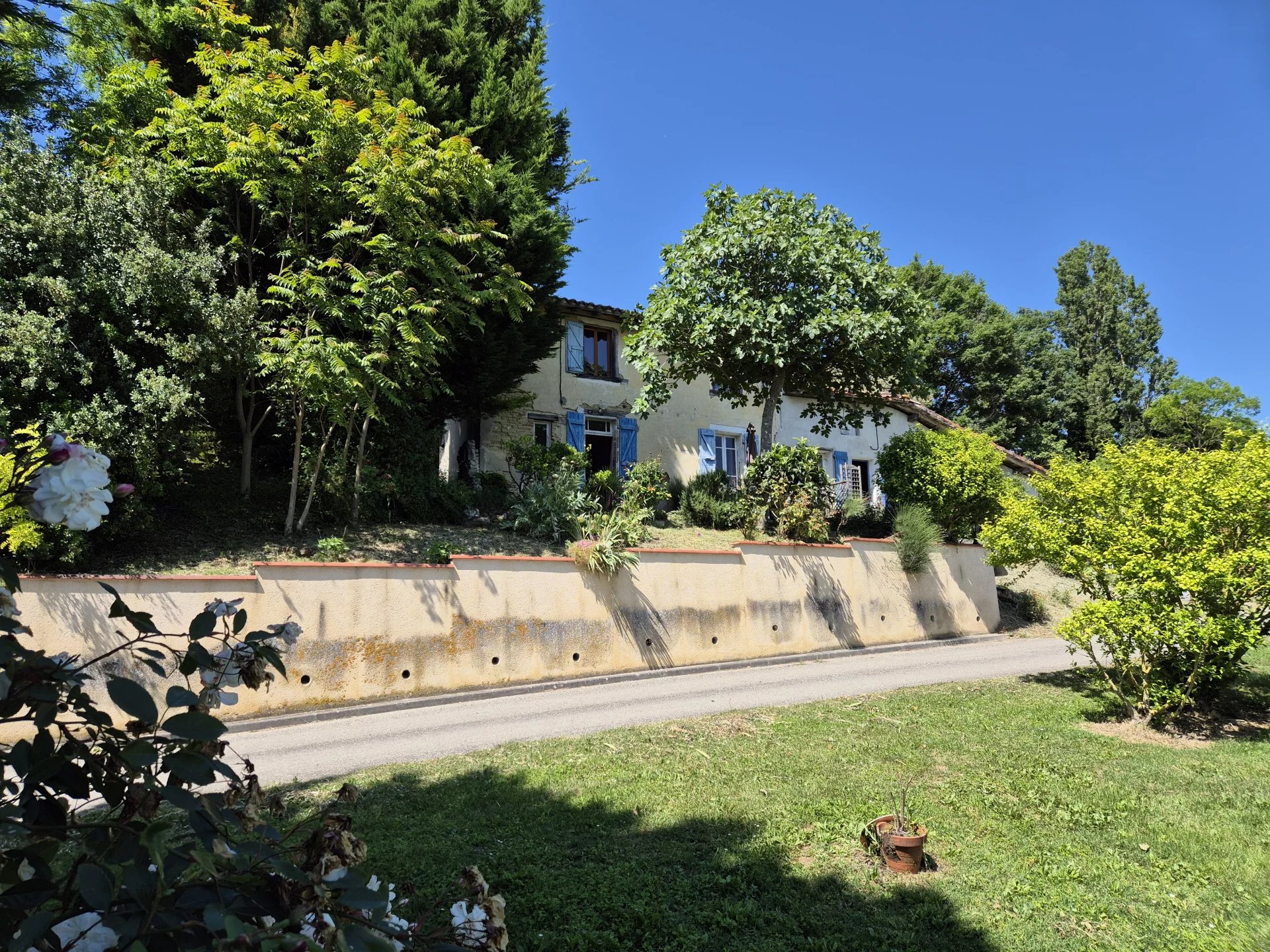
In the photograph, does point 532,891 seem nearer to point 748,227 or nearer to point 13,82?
point 13,82

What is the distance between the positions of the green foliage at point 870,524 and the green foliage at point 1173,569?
920cm

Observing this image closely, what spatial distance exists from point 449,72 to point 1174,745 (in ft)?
49.0

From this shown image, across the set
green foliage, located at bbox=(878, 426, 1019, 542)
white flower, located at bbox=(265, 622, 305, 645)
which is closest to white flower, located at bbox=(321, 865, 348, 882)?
white flower, located at bbox=(265, 622, 305, 645)

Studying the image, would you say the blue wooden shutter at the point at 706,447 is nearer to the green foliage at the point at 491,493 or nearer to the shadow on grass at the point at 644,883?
the green foliage at the point at 491,493

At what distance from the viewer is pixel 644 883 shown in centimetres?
393

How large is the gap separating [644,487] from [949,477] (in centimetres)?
769

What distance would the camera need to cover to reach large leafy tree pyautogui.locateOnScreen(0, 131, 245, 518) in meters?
8.95

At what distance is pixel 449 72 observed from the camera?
1317 centimetres

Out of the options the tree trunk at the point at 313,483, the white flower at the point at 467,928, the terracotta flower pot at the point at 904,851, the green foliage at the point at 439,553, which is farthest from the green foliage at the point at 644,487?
the white flower at the point at 467,928

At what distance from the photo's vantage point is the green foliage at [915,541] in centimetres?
1511

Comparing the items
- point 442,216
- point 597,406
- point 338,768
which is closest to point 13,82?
point 338,768

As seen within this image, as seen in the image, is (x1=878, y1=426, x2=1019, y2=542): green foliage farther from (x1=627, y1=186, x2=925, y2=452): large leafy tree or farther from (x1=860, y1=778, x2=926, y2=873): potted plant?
(x1=860, y1=778, x2=926, y2=873): potted plant

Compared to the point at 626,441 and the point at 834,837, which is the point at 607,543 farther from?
the point at 626,441

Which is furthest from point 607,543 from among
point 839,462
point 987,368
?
point 987,368
